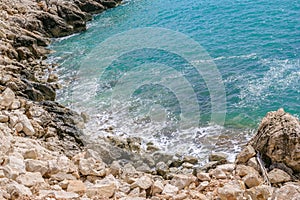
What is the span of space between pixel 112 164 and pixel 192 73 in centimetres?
1208

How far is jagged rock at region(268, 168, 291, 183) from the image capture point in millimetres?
11883

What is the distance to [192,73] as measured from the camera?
79.1 feet

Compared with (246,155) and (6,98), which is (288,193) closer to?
(246,155)

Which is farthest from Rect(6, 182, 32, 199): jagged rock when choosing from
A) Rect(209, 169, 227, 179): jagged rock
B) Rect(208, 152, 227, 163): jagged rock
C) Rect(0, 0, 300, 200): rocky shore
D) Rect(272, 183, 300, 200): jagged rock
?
Rect(208, 152, 227, 163): jagged rock

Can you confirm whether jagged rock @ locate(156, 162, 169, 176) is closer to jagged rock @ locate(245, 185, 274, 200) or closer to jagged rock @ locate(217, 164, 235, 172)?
jagged rock @ locate(217, 164, 235, 172)

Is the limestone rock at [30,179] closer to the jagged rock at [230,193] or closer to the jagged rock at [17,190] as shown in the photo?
the jagged rock at [17,190]

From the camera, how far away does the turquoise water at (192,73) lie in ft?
61.2

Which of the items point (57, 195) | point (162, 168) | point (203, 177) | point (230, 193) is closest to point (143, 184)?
point (203, 177)

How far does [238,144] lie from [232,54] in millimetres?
11197

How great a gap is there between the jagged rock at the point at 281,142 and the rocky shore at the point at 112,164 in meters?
0.03

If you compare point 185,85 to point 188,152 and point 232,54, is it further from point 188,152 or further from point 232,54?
point 188,152

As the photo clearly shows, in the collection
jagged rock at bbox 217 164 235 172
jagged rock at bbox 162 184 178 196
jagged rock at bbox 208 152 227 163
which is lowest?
jagged rock at bbox 208 152 227 163

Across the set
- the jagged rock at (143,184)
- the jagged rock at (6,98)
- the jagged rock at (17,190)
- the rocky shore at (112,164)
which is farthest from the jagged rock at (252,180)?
the jagged rock at (6,98)

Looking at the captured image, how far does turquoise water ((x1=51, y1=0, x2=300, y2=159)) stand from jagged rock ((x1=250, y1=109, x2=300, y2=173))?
3472mm
